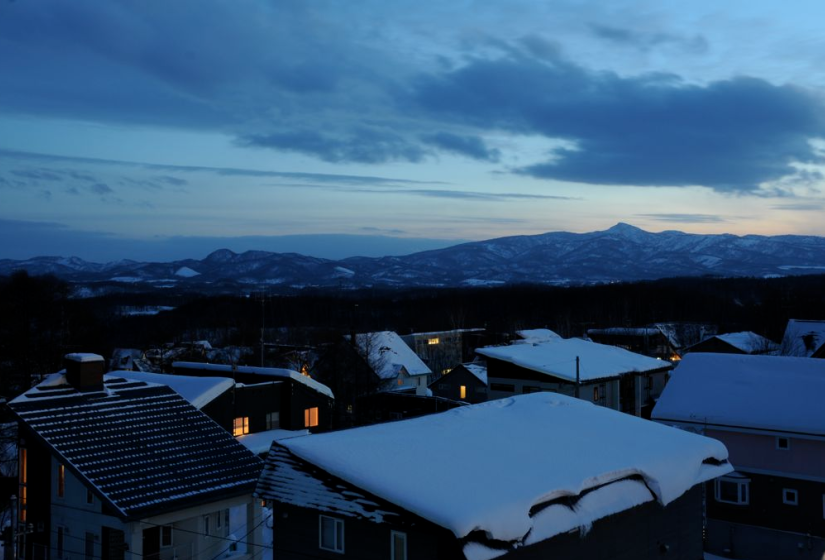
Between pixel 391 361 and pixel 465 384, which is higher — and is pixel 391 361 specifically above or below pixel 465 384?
above

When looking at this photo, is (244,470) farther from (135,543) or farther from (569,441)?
(569,441)

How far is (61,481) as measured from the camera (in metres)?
15.3

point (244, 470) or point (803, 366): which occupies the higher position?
point (803, 366)

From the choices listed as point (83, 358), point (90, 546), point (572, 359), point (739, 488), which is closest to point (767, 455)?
point (739, 488)

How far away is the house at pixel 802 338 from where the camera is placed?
41781 mm

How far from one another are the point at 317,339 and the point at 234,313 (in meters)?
38.6

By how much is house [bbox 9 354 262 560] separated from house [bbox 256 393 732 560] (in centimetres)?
467

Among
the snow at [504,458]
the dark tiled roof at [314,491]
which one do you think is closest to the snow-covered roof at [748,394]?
the snow at [504,458]

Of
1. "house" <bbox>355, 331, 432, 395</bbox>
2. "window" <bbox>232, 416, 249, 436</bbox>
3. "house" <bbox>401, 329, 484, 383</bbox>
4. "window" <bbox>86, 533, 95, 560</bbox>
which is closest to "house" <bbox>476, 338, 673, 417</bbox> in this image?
"house" <bbox>355, 331, 432, 395</bbox>

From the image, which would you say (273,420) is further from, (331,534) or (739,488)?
(739,488)

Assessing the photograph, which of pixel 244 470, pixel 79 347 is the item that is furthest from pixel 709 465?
pixel 79 347

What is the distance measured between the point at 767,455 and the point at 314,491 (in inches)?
525

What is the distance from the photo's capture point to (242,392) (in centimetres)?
2197

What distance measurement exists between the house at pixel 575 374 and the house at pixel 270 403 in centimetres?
1114
